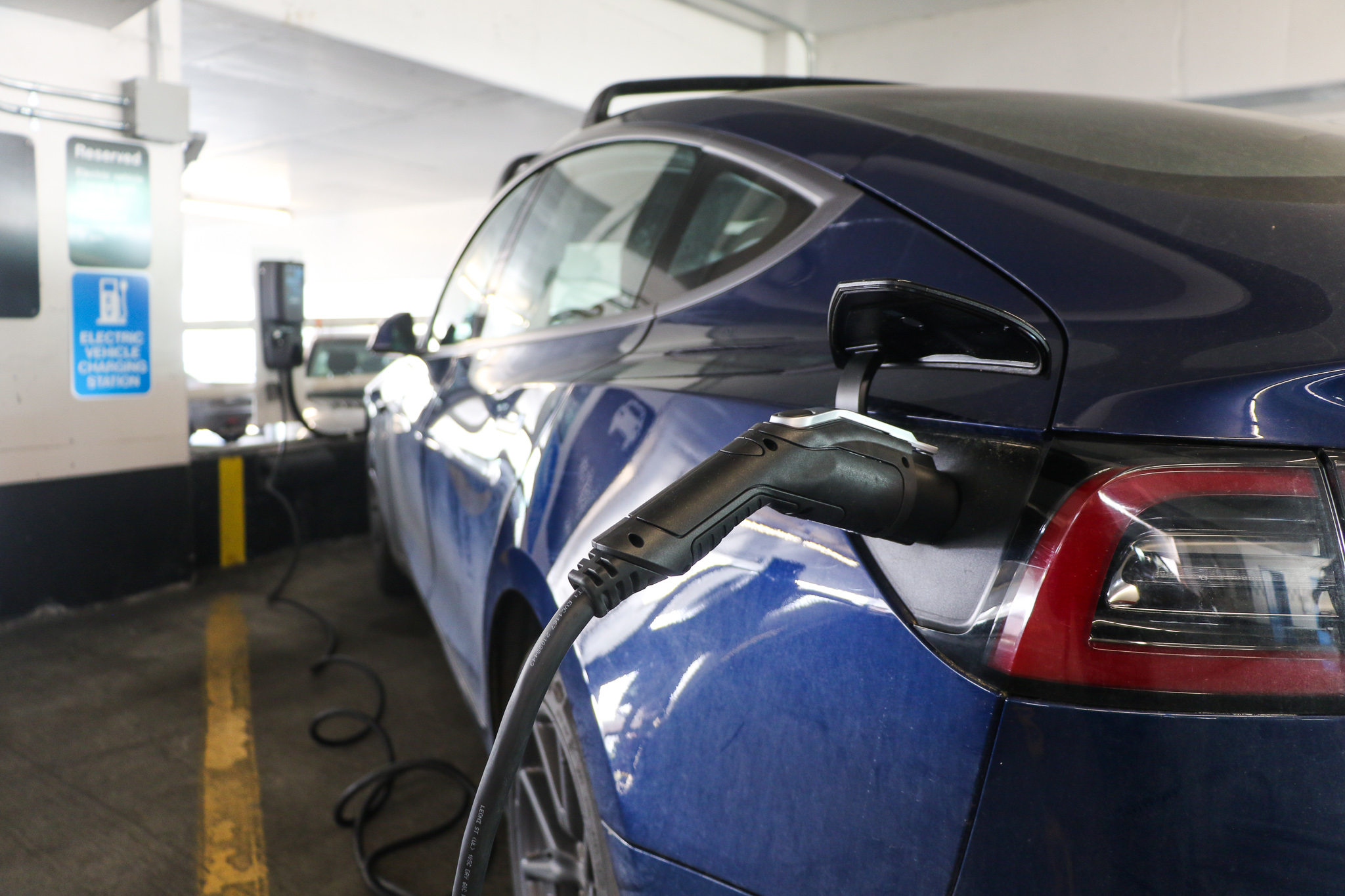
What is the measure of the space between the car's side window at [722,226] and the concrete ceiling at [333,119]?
211 inches

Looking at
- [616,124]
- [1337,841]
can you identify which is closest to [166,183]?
[616,124]

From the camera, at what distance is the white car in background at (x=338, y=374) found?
8891 millimetres

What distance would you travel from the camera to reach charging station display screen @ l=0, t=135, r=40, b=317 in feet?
13.6

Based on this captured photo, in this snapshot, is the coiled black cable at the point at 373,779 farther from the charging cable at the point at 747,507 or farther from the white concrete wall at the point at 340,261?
the white concrete wall at the point at 340,261

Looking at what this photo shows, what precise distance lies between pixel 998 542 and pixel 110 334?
4815mm

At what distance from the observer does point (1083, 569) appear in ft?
2.40

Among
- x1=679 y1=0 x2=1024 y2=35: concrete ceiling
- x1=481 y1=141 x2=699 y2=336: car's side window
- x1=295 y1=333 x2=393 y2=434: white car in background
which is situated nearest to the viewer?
x1=481 y1=141 x2=699 y2=336: car's side window

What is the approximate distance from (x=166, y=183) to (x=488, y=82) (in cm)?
332

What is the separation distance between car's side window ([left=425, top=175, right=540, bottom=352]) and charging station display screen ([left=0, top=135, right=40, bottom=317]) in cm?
237

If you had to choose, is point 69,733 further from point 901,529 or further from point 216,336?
point 216,336

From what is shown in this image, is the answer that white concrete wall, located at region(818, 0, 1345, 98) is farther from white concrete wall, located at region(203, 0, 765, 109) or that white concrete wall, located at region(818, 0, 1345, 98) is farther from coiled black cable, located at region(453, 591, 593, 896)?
coiled black cable, located at region(453, 591, 593, 896)

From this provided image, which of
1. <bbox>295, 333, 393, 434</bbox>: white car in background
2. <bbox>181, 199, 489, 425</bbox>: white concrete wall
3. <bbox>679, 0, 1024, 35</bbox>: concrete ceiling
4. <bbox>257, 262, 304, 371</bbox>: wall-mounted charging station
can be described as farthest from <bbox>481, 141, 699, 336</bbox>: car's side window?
<bbox>181, 199, 489, 425</bbox>: white concrete wall

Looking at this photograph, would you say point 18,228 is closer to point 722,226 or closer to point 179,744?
point 179,744

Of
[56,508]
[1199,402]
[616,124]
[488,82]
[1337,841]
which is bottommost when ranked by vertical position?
[56,508]
